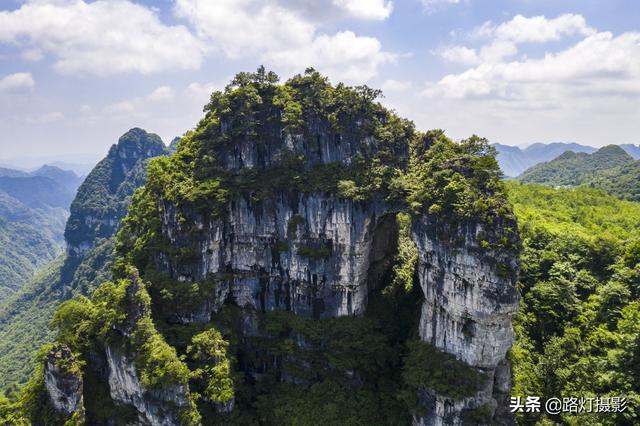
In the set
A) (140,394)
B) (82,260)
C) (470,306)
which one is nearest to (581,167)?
(470,306)

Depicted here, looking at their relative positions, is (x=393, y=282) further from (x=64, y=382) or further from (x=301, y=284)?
(x=64, y=382)

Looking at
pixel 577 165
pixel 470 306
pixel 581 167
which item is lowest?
pixel 470 306

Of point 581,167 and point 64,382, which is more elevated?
point 581,167

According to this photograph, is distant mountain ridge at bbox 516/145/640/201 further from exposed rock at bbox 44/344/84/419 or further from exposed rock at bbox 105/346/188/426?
exposed rock at bbox 44/344/84/419

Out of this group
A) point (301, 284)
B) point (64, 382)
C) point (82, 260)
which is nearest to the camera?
point (64, 382)

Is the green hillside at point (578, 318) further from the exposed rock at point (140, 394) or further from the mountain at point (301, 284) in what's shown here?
the exposed rock at point (140, 394)

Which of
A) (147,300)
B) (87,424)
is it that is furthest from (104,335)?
(87,424)
